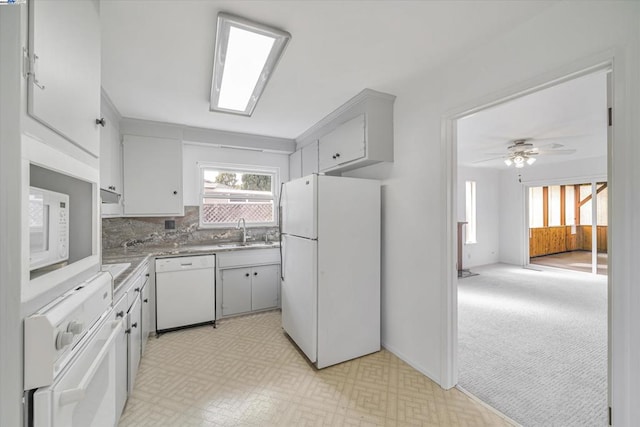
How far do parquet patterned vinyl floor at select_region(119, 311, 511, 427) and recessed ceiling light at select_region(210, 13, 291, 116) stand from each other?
241 cm

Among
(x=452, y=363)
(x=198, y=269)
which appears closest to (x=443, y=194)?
(x=452, y=363)

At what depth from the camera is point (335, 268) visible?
2367 millimetres

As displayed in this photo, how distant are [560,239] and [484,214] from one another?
3135 mm

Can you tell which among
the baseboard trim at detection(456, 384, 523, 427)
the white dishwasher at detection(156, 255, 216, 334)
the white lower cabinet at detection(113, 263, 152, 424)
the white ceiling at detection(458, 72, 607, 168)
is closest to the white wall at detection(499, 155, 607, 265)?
the white ceiling at detection(458, 72, 607, 168)

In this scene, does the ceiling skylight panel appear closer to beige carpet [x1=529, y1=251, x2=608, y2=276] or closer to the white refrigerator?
the white refrigerator

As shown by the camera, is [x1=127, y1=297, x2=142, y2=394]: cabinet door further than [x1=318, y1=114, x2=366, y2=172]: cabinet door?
No

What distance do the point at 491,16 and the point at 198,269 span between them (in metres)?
3.33

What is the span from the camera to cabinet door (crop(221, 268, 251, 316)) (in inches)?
130

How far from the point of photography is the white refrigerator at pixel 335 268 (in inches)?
90.8

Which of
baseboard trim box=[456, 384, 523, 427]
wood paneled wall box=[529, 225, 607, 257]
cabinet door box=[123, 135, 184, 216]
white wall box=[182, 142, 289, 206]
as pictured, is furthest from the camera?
wood paneled wall box=[529, 225, 607, 257]

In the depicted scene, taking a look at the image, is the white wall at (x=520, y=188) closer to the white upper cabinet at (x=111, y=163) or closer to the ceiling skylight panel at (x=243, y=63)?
the ceiling skylight panel at (x=243, y=63)
